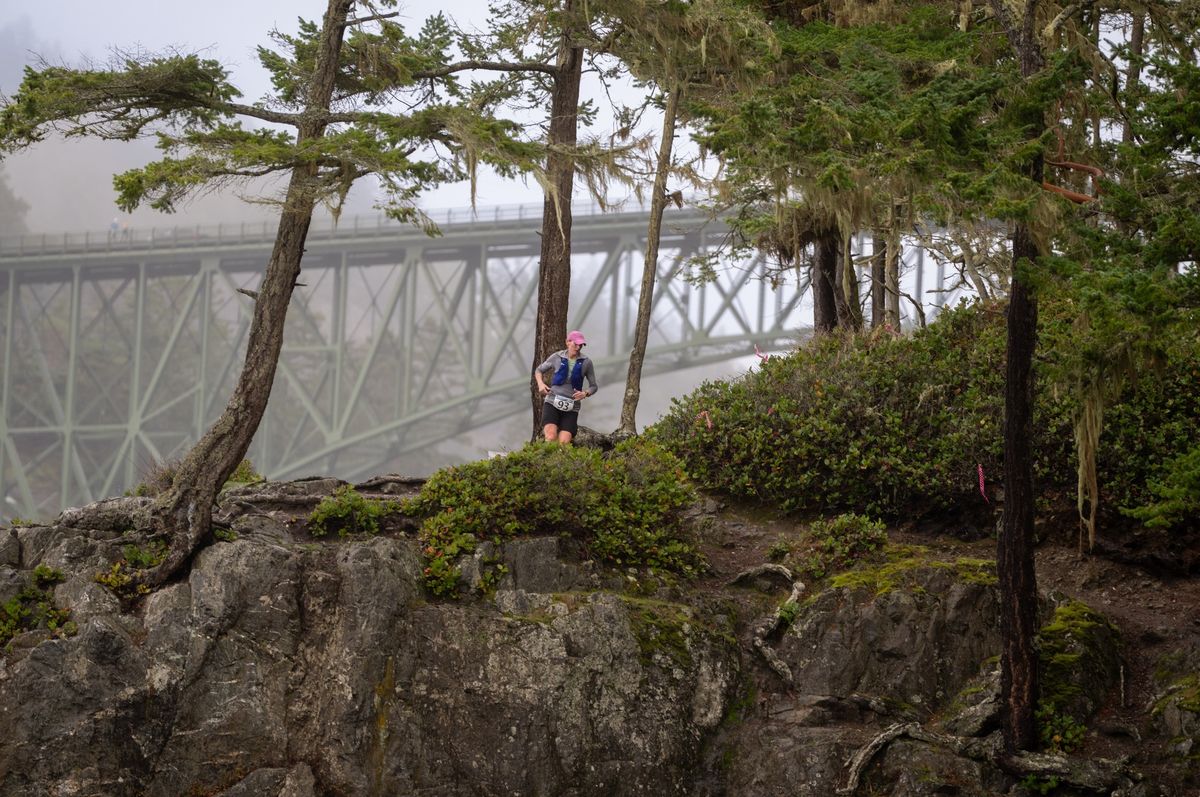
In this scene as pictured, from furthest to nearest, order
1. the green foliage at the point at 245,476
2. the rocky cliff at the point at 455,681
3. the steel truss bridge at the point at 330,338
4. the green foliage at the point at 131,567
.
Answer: the steel truss bridge at the point at 330,338 → the green foliage at the point at 245,476 → the green foliage at the point at 131,567 → the rocky cliff at the point at 455,681

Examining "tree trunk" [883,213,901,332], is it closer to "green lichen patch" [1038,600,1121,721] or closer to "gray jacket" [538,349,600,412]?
"gray jacket" [538,349,600,412]

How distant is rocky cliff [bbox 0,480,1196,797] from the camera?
911 cm

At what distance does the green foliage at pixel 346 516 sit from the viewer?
36.6 feet

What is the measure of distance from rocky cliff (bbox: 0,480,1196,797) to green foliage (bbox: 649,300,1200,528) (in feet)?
5.78

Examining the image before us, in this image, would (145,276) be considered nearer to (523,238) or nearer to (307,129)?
(523,238)

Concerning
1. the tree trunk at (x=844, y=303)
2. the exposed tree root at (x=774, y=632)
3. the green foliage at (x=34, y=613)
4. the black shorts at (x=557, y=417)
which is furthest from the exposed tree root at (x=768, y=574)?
the green foliage at (x=34, y=613)

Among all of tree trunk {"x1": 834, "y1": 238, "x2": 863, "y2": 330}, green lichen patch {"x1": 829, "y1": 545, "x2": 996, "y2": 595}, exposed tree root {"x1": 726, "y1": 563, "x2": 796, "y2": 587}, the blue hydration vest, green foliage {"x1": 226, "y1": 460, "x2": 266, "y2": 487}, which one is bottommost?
exposed tree root {"x1": 726, "y1": 563, "x2": 796, "y2": 587}

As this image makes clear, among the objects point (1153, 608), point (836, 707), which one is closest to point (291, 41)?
point (836, 707)

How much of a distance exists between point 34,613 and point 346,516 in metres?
2.89

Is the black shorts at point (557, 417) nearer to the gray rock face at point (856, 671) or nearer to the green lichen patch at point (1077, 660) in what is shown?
the gray rock face at point (856, 671)

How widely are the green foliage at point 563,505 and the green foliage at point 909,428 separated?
1.35 m

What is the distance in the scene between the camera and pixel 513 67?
1513 cm

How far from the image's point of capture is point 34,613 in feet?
31.1

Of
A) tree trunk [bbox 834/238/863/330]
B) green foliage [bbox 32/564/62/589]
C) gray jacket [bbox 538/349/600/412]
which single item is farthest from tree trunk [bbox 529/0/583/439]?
green foliage [bbox 32/564/62/589]
